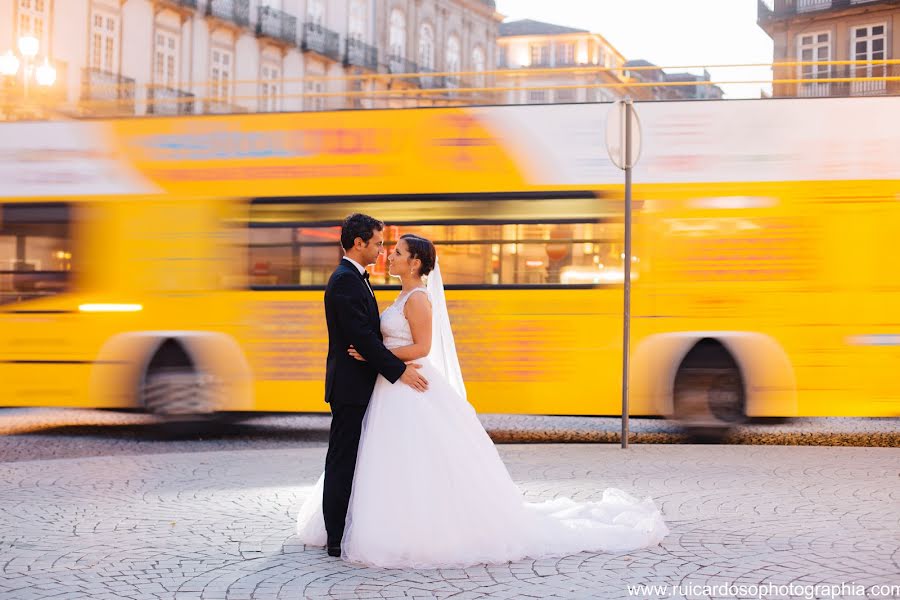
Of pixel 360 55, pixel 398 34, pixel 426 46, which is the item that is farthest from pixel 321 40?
pixel 426 46

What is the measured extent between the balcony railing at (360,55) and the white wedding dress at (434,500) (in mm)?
42135

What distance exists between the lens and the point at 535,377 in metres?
10.9

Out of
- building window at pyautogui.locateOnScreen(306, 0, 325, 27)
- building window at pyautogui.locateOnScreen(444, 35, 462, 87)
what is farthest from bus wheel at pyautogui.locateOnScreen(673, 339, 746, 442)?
building window at pyautogui.locateOnScreen(444, 35, 462, 87)

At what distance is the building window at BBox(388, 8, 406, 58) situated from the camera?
51.1 meters

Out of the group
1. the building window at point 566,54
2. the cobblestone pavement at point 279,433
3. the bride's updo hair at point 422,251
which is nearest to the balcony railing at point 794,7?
the cobblestone pavement at point 279,433

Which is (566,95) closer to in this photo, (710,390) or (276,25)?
(710,390)

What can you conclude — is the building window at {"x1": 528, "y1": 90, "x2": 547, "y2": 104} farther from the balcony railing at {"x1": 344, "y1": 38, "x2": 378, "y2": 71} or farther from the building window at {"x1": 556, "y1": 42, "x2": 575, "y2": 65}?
the building window at {"x1": 556, "y1": 42, "x2": 575, "y2": 65}

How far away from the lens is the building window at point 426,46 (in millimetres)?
53906

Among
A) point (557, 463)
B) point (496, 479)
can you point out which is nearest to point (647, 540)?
point (496, 479)

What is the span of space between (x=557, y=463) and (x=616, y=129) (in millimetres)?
3035

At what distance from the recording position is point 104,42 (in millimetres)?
34688

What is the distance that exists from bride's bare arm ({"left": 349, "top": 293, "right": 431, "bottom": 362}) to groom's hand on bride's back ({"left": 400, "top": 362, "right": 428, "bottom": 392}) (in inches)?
2.6

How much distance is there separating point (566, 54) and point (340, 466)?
9106cm

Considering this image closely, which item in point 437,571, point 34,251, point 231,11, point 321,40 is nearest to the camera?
point 437,571
